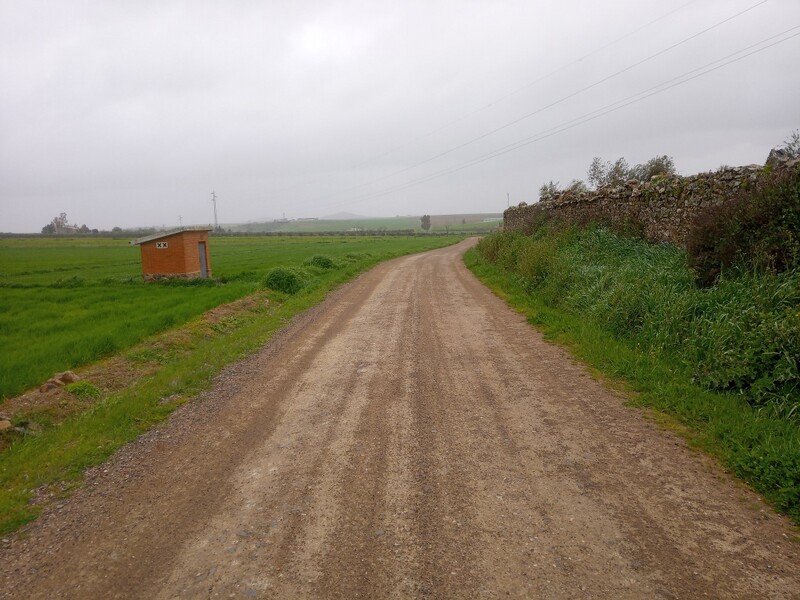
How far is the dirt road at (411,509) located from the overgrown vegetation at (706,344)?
17.3 inches

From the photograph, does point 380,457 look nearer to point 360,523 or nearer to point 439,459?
point 439,459

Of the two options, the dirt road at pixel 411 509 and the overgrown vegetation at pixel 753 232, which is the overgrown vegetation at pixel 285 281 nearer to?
the dirt road at pixel 411 509

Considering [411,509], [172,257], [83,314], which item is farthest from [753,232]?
[172,257]

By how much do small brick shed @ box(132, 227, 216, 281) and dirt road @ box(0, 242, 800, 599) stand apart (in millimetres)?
17502

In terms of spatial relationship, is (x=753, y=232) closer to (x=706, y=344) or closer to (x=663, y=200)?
(x=706, y=344)

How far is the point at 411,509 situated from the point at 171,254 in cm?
2144

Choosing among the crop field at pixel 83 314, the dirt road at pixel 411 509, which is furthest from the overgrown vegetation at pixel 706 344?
the crop field at pixel 83 314

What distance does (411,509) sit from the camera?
3600 millimetres

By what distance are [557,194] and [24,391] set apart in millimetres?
18305

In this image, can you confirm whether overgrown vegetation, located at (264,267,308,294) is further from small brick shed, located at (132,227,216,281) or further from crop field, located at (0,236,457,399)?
small brick shed, located at (132,227,216,281)

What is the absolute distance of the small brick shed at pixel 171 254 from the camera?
21797 millimetres

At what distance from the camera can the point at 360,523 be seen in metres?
3.46

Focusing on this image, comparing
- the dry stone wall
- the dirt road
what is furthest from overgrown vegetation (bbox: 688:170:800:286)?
the dirt road

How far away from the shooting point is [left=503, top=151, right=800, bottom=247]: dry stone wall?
8.84m
